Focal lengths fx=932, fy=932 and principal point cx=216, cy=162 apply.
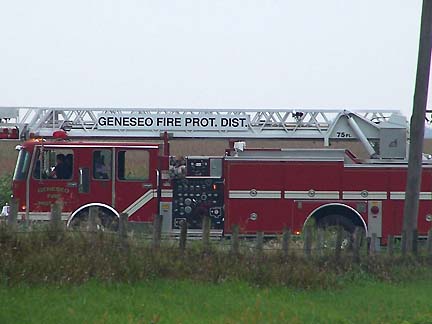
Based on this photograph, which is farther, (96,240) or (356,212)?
(356,212)

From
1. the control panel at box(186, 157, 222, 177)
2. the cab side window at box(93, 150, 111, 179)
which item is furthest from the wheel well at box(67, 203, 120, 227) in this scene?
the control panel at box(186, 157, 222, 177)

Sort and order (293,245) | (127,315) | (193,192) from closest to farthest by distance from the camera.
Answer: (127,315) < (293,245) < (193,192)

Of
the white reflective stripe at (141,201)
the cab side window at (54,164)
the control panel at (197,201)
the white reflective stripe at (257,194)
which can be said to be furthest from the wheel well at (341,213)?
the cab side window at (54,164)

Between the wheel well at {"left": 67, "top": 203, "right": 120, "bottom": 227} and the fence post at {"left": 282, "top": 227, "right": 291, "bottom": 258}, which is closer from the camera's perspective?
the fence post at {"left": 282, "top": 227, "right": 291, "bottom": 258}

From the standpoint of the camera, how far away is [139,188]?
18625 mm

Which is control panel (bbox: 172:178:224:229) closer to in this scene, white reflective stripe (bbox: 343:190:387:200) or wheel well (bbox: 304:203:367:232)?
wheel well (bbox: 304:203:367:232)

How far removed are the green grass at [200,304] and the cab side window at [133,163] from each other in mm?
6495

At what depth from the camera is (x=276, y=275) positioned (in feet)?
42.5

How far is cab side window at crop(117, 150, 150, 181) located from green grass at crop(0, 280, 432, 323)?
6495 millimetres

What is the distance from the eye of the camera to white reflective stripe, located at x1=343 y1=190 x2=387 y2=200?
18734mm

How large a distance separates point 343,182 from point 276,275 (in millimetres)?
6113

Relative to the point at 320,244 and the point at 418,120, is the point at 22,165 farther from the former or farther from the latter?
the point at 418,120

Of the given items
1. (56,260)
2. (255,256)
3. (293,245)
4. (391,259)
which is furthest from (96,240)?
(391,259)

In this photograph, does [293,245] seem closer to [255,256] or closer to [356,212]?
[255,256]
